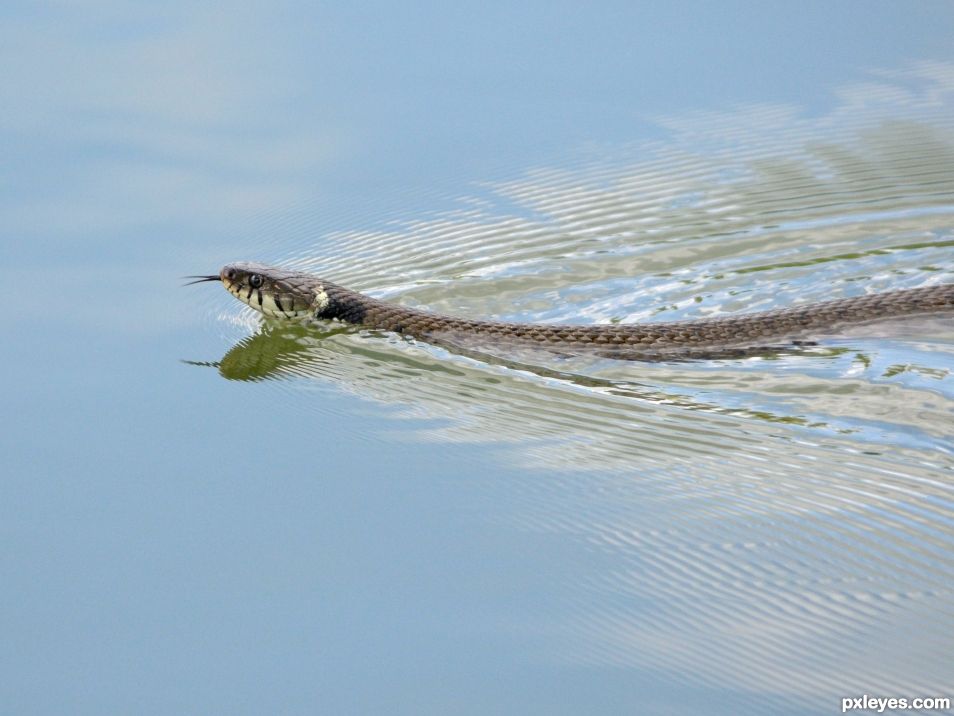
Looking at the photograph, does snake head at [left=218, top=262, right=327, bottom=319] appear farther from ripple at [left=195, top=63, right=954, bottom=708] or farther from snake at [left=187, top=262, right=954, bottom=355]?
ripple at [left=195, top=63, right=954, bottom=708]

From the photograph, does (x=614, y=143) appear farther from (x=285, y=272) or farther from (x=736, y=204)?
(x=285, y=272)

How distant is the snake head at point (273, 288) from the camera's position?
23.3 feet

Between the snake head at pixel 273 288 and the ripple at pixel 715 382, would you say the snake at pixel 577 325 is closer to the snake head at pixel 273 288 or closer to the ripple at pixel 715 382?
the snake head at pixel 273 288

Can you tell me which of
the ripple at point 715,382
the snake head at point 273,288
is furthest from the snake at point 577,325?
the ripple at point 715,382

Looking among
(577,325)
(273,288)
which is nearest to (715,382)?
(577,325)

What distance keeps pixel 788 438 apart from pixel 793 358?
919 millimetres

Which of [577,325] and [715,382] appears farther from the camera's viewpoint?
[577,325]

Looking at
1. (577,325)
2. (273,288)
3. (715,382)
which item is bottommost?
(715,382)

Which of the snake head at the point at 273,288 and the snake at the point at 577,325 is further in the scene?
the snake head at the point at 273,288

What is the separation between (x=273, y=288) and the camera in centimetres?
713

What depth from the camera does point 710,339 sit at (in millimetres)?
6570

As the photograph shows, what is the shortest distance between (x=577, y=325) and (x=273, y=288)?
1.57 m

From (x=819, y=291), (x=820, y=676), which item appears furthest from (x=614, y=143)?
(x=820, y=676)

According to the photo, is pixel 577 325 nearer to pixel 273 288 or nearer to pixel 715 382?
pixel 715 382
